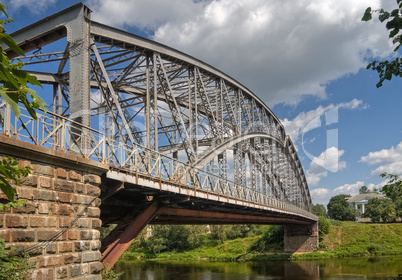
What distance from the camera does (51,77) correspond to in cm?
1861

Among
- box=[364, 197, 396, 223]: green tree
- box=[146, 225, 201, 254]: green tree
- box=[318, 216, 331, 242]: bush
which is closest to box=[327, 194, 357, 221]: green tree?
box=[364, 197, 396, 223]: green tree

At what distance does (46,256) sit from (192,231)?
54.5m

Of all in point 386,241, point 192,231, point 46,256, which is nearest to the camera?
point 46,256

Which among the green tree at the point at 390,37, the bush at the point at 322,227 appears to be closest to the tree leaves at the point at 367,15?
the green tree at the point at 390,37

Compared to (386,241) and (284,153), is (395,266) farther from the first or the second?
(284,153)

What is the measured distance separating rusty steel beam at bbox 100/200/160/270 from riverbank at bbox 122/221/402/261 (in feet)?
136

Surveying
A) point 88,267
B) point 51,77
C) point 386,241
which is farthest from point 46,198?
point 386,241

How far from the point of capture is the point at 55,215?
29.5 ft

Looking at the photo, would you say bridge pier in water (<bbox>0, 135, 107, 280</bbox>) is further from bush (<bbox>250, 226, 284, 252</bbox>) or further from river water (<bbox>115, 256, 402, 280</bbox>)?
bush (<bbox>250, 226, 284, 252</bbox>)

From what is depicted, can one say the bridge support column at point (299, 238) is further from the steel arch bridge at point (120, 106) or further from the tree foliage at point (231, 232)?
the steel arch bridge at point (120, 106)

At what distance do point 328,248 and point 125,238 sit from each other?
4744cm

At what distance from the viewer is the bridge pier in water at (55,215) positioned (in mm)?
8086

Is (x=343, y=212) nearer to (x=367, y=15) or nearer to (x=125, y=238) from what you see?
(x=125, y=238)

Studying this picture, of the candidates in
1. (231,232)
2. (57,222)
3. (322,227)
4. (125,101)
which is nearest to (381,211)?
(322,227)
